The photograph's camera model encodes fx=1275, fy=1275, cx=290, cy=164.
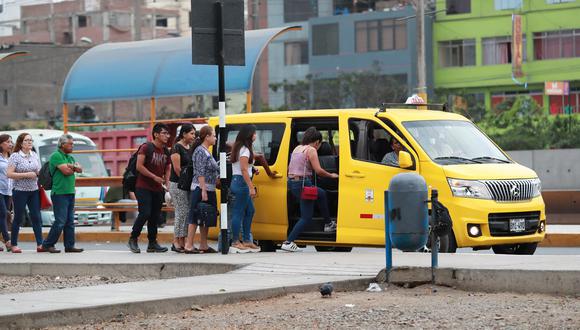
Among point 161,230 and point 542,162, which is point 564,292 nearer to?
point 161,230

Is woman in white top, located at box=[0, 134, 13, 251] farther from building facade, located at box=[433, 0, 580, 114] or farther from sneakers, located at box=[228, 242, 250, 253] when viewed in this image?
building facade, located at box=[433, 0, 580, 114]

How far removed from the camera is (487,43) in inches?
3206

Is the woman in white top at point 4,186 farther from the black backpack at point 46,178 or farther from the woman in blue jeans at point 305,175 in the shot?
the woman in blue jeans at point 305,175

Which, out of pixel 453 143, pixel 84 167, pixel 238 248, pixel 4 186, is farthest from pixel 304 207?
pixel 84 167

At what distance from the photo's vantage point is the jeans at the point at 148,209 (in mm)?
17734

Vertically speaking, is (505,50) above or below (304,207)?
above

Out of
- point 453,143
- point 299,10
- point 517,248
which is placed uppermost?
point 299,10

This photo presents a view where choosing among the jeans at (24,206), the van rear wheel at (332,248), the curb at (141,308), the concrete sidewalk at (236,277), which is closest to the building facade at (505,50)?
the van rear wheel at (332,248)

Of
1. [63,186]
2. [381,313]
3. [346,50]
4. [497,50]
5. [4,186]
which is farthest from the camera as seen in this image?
[346,50]

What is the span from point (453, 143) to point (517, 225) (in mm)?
1414

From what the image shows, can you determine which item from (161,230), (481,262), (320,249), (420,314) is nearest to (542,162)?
(161,230)

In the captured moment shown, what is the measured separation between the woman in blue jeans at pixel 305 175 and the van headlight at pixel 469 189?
1.84m

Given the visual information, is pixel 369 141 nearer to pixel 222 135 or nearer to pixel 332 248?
pixel 222 135

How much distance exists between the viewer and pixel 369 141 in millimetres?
16953
